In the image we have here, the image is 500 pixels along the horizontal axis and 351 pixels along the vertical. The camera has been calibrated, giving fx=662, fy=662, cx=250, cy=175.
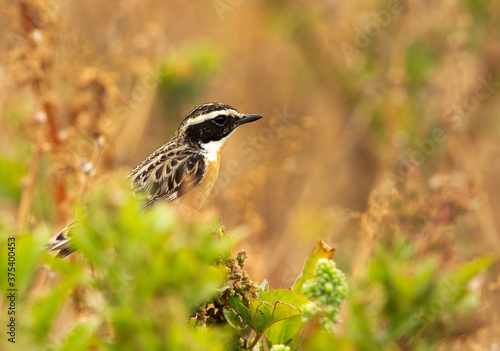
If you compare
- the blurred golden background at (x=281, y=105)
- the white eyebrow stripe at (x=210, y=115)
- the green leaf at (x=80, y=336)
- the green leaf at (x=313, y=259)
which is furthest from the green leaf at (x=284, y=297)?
the white eyebrow stripe at (x=210, y=115)

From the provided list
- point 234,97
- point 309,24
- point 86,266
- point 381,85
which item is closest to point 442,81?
point 381,85

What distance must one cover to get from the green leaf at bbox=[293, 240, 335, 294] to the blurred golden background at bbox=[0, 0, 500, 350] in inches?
49.0

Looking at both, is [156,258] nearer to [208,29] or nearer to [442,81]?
[442,81]

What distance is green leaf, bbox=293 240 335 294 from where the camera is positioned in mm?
2424

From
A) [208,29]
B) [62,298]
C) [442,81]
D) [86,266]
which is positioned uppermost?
[208,29]

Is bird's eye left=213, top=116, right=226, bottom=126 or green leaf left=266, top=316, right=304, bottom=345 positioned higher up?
bird's eye left=213, top=116, right=226, bottom=126

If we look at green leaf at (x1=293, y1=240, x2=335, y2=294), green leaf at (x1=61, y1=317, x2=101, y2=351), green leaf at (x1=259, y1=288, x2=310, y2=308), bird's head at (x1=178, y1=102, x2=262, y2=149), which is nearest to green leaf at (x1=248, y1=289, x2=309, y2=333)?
green leaf at (x1=259, y1=288, x2=310, y2=308)

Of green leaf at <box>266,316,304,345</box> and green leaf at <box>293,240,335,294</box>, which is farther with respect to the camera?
green leaf at <box>293,240,335,294</box>

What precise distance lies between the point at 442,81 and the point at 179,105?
2.83m

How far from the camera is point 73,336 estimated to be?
1663mm

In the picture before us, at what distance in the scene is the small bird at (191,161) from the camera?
4.97 meters

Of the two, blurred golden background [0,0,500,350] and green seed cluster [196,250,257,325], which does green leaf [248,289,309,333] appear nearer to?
green seed cluster [196,250,257,325]

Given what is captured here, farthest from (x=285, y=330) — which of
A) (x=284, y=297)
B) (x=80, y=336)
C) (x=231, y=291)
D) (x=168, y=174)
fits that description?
(x=168, y=174)

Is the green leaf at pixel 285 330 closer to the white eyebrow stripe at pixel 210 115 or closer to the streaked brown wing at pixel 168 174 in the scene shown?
the streaked brown wing at pixel 168 174
